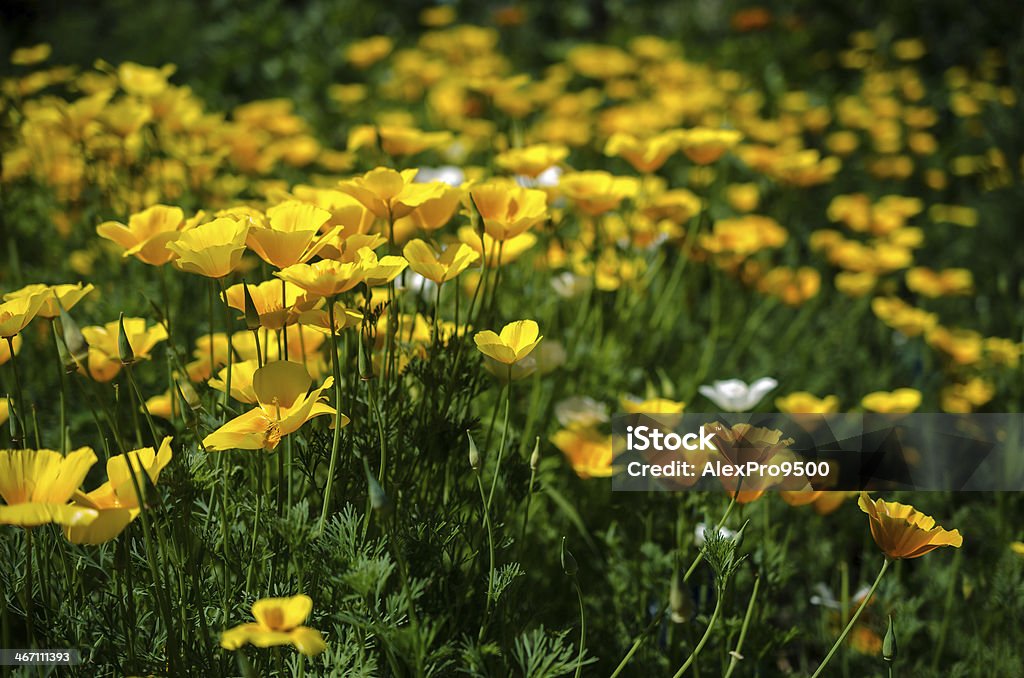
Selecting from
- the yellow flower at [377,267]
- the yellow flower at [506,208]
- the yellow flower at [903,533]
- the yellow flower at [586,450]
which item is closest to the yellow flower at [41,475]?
the yellow flower at [377,267]

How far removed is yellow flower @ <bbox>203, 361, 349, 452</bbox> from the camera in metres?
0.91

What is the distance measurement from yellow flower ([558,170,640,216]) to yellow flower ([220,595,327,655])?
0.88 m

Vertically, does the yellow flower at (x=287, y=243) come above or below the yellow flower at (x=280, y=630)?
above

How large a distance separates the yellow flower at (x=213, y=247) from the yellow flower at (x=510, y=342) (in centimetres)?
28

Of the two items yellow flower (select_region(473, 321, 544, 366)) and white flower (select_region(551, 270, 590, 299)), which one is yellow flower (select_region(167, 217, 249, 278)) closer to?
yellow flower (select_region(473, 321, 544, 366))

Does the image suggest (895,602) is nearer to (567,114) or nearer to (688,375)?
(688,375)

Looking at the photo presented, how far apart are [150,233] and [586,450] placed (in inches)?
28.4

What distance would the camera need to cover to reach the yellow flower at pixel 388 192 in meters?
1.11

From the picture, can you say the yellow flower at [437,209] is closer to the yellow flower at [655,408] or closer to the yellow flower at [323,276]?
the yellow flower at [323,276]

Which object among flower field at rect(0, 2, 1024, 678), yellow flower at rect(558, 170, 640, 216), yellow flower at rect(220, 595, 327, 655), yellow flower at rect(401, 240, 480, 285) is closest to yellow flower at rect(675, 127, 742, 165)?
flower field at rect(0, 2, 1024, 678)

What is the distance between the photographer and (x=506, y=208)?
4.05 ft

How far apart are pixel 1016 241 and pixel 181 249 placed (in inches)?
117

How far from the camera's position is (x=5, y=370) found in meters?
1.72

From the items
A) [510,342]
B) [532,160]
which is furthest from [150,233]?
[532,160]
